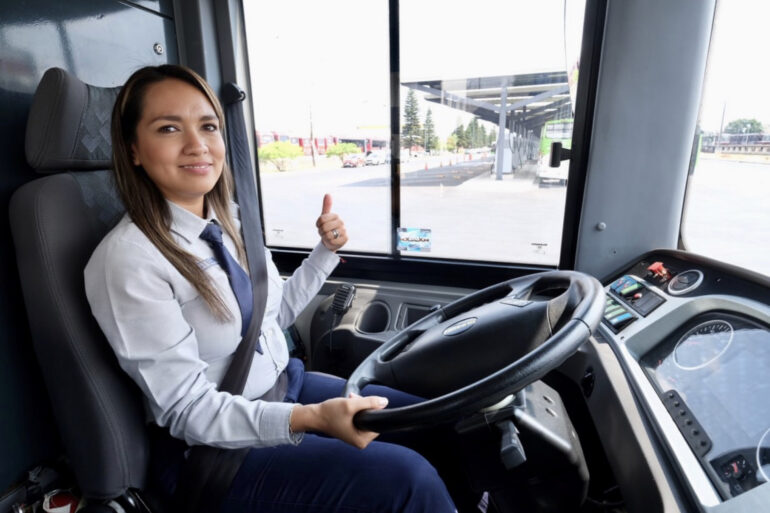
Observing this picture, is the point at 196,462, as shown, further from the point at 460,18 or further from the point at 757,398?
the point at 460,18

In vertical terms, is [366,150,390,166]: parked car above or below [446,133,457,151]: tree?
below

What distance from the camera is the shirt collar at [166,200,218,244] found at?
963mm

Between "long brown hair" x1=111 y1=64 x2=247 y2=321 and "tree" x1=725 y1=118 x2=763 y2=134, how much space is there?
5.00 feet

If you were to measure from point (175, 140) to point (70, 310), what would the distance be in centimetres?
41

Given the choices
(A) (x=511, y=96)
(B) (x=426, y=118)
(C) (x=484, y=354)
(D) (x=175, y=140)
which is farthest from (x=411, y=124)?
(C) (x=484, y=354)

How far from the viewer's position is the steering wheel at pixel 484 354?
672 millimetres

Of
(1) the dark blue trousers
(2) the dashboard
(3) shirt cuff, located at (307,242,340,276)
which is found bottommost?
(1) the dark blue trousers

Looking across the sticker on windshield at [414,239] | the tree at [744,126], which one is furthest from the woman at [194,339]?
the tree at [744,126]

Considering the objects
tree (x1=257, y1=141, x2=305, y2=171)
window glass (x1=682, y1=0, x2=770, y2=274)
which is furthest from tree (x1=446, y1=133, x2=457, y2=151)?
window glass (x1=682, y1=0, x2=770, y2=274)

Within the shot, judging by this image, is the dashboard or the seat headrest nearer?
the dashboard

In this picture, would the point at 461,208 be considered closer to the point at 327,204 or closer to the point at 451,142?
the point at 451,142

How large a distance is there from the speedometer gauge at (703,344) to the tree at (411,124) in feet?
4.03

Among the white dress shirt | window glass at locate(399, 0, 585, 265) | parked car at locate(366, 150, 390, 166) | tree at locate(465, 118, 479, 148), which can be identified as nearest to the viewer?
the white dress shirt

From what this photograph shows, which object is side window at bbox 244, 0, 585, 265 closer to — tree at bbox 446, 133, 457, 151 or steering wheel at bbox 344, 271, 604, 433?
tree at bbox 446, 133, 457, 151
